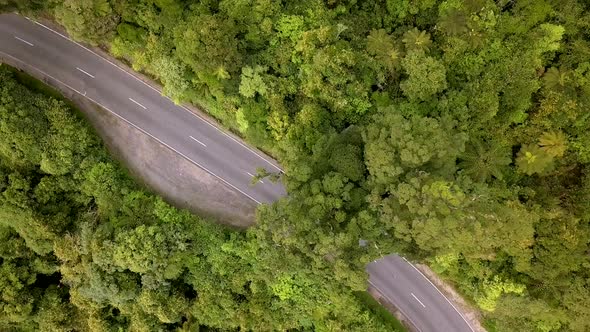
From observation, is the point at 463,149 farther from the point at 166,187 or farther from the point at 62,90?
the point at 62,90

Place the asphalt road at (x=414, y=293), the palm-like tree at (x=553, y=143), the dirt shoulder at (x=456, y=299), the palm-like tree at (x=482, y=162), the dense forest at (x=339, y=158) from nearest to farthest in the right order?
the dense forest at (x=339, y=158), the palm-like tree at (x=553, y=143), the palm-like tree at (x=482, y=162), the dirt shoulder at (x=456, y=299), the asphalt road at (x=414, y=293)

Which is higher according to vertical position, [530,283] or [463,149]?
[463,149]

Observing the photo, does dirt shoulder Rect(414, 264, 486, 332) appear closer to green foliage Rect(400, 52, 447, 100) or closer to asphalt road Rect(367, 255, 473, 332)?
asphalt road Rect(367, 255, 473, 332)

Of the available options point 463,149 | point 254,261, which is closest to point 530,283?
point 463,149

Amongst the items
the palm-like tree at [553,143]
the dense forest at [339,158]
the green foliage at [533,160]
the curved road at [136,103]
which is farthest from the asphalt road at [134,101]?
the palm-like tree at [553,143]

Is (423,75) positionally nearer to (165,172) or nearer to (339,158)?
(339,158)

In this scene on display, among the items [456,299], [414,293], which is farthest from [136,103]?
[456,299]

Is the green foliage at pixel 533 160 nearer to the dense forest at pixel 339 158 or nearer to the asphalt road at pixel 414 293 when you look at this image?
the dense forest at pixel 339 158
